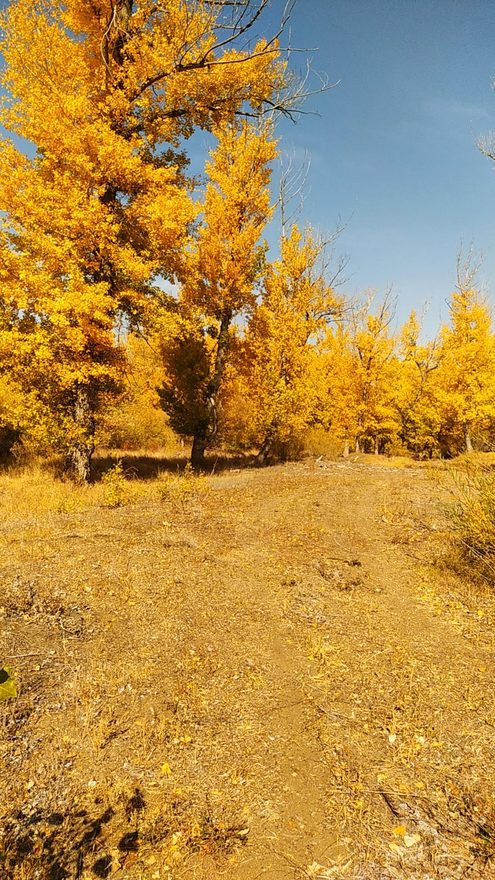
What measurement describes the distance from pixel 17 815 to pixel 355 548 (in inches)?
231

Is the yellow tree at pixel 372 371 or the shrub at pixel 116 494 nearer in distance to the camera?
the shrub at pixel 116 494

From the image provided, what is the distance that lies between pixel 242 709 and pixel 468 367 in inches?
856

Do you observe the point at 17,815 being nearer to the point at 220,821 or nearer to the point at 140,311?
the point at 220,821

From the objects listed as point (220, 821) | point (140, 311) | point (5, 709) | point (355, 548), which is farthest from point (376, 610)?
point (140, 311)

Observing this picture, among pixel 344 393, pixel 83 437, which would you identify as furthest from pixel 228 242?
pixel 344 393

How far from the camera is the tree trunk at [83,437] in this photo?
1075cm

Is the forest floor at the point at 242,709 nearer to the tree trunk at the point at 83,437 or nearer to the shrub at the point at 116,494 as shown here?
the shrub at the point at 116,494

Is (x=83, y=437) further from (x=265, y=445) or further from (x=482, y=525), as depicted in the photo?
(x=482, y=525)

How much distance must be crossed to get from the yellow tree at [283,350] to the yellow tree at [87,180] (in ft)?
17.5

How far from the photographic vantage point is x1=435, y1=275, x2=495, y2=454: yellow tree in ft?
66.8

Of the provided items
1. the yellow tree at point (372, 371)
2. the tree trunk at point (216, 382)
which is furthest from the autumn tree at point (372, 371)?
the tree trunk at point (216, 382)

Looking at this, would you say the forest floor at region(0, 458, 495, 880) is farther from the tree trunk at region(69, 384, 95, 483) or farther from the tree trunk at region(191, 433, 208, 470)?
the tree trunk at region(191, 433, 208, 470)

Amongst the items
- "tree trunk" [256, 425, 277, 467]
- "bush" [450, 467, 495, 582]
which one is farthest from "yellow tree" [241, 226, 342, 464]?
"bush" [450, 467, 495, 582]

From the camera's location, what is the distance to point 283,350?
52.5 ft
